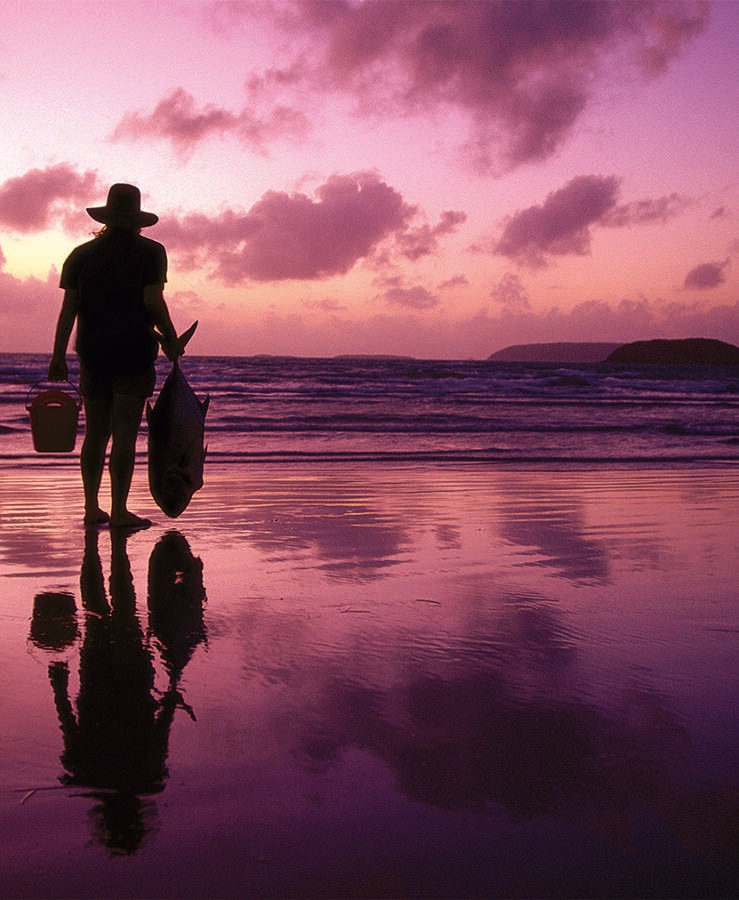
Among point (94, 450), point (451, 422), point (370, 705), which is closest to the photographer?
point (370, 705)

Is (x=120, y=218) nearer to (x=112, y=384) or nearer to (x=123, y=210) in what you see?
(x=123, y=210)

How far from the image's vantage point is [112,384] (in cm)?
523

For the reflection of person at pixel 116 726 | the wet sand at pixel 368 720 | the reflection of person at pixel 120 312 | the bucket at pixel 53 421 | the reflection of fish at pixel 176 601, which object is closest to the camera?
the wet sand at pixel 368 720

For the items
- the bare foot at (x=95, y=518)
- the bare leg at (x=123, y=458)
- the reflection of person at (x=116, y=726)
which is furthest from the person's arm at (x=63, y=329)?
the reflection of person at (x=116, y=726)

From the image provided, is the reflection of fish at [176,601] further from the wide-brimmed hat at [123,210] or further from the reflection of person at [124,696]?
the wide-brimmed hat at [123,210]

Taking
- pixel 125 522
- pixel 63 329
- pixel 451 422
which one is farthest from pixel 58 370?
pixel 451 422

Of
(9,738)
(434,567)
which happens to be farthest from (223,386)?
(9,738)

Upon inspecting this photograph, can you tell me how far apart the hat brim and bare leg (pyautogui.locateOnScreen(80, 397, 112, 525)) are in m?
0.96

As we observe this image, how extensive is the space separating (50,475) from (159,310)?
3.47 m

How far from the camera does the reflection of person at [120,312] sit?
16.9 feet

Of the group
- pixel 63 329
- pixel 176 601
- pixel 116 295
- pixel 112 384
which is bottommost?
pixel 176 601

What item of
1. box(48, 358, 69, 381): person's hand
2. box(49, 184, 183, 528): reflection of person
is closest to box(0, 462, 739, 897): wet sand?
box(49, 184, 183, 528): reflection of person

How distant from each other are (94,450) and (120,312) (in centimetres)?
77

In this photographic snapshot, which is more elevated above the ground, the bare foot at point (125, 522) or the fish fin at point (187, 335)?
the fish fin at point (187, 335)
